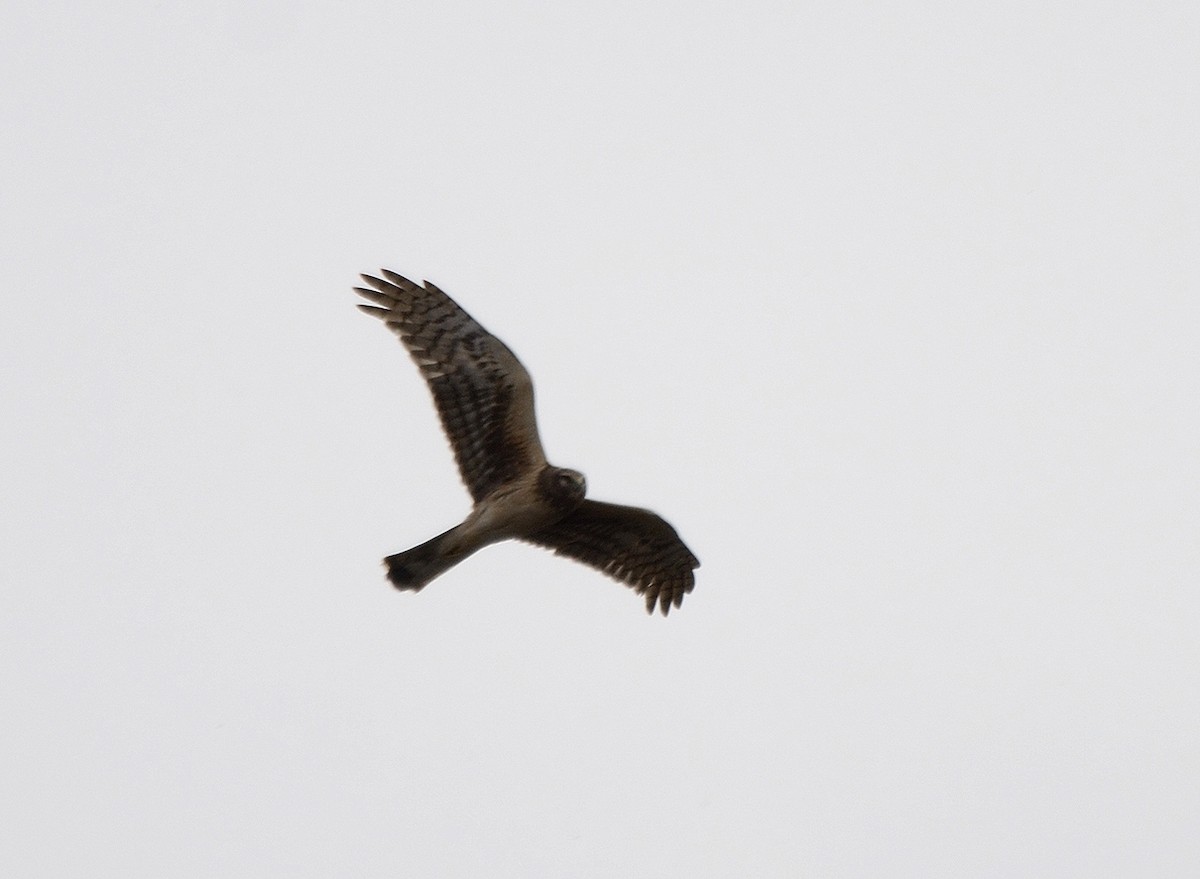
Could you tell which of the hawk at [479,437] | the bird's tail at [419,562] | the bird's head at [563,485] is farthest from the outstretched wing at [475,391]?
the bird's tail at [419,562]

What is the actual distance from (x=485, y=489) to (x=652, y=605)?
5.76 feet

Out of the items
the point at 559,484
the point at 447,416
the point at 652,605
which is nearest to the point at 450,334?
the point at 447,416

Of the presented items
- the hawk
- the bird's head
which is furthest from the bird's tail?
the bird's head

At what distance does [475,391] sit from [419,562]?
50.0 inches

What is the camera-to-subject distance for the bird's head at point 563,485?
10.1m

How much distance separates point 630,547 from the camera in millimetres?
11039

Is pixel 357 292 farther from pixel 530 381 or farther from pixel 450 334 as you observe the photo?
pixel 530 381

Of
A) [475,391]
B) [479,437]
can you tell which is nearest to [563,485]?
[479,437]

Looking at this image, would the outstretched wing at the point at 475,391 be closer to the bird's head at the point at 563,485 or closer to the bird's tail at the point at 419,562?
the bird's head at the point at 563,485

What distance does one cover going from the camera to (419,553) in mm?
10070

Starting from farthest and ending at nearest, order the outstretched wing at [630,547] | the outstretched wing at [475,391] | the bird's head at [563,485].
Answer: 1. the outstretched wing at [630,547]
2. the outstretched wing at [475,391]
3. the bird's head at [563,485]

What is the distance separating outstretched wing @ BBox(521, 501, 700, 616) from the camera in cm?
1069

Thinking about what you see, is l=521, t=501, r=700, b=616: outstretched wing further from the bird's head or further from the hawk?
the bird's head

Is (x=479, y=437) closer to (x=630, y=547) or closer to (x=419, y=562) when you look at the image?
(x=419, y=562)
